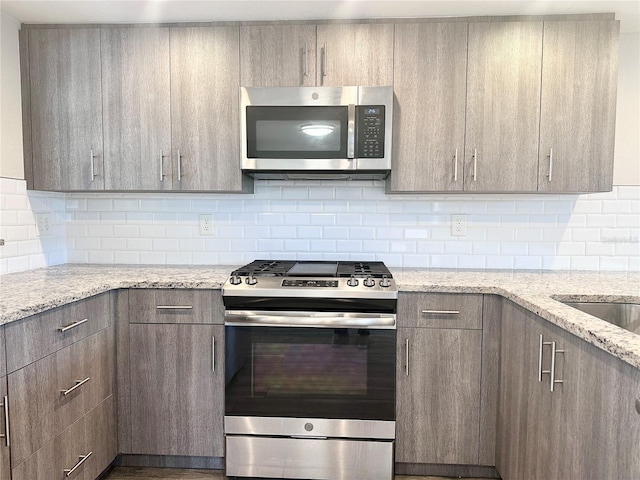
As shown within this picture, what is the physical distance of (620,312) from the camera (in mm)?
1793

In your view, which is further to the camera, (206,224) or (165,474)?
(206,224)

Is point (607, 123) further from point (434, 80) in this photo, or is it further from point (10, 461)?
point (10, 461)

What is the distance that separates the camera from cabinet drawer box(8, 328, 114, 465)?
1444 millimetres

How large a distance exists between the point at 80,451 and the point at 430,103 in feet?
7.24

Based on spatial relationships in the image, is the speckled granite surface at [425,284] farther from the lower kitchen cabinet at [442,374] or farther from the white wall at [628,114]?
the white wall at [628,114]

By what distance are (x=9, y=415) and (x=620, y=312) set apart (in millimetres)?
2260

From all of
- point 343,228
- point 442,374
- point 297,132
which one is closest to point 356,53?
point 297,132

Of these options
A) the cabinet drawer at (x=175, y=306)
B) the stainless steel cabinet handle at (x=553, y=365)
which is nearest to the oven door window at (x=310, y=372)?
the cabinet drawer at (x=175, y=306)

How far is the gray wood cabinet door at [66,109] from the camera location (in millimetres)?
2285

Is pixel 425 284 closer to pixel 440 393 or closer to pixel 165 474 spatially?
pixel 440 393

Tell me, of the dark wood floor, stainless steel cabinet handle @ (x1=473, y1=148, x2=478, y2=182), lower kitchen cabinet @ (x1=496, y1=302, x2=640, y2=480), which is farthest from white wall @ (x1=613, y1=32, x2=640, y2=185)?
the dark wood floor

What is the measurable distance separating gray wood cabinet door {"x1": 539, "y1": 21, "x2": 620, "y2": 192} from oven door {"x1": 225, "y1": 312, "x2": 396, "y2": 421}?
1184 mm

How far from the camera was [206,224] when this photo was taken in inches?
104

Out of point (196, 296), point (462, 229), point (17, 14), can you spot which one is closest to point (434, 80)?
point (462, 229)
